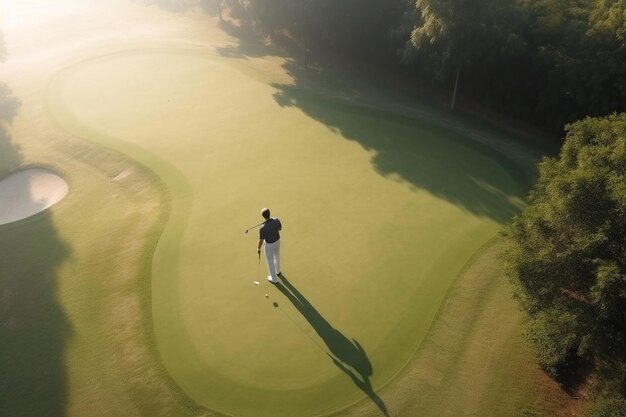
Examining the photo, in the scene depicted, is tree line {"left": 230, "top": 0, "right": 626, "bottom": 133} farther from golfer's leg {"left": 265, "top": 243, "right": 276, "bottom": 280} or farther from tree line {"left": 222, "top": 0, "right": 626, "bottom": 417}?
golfer's leg {"left": 265, "top": 243, "right": 276, "bottom": 280}

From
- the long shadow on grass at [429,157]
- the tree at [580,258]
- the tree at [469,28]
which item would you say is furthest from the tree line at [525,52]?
the tree at [580,258]

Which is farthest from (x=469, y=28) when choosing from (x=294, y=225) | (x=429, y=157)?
(x=294, y=225)

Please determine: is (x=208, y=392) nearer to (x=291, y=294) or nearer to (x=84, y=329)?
(x=291, y=294)

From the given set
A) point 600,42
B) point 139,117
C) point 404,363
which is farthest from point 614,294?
point 139,117

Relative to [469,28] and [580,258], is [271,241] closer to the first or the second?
[580,258]

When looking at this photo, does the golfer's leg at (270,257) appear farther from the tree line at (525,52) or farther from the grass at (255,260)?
the tree line at (525,52)

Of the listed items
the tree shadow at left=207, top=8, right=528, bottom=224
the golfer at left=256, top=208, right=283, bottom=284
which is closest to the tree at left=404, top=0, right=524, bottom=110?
the tree shadow at left=207, top=8, right=528, bottom=224
